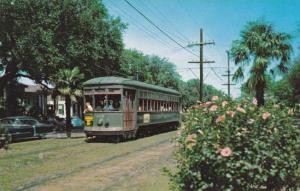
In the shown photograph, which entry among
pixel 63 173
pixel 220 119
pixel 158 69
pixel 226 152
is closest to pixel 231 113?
pixel 220 119

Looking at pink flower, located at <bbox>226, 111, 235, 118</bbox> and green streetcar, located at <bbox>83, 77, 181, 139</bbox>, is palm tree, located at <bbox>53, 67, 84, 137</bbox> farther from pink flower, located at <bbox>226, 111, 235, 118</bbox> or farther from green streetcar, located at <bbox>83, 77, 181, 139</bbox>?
pink flower, located at <bbox>226, 111, 235, 118</bbox>

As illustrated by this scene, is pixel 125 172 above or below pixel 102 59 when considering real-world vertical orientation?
below

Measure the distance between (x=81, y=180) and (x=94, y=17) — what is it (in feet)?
97.0

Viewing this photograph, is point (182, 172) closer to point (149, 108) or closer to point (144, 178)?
point (144, 178)

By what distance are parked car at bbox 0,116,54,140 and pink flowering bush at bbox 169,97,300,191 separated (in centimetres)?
2089

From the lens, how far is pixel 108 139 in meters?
27.6

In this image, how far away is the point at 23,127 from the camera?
2772 cm

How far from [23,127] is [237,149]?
23.0 metres

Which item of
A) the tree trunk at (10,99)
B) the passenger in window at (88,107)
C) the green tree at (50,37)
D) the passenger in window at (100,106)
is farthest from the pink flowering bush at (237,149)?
the tree trunk at (10,99)

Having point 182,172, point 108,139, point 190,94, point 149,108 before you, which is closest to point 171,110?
point 149,108

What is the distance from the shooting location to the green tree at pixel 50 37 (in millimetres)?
35656

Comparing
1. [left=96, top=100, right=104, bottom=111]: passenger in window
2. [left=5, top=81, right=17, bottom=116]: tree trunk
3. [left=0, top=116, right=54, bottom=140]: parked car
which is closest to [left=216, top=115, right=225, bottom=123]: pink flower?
[left=96, top=100, right=104, bottom=111]: passenger in window

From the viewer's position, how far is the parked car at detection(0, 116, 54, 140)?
26844 millimetres

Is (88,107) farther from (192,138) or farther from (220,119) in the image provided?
(220,119)
